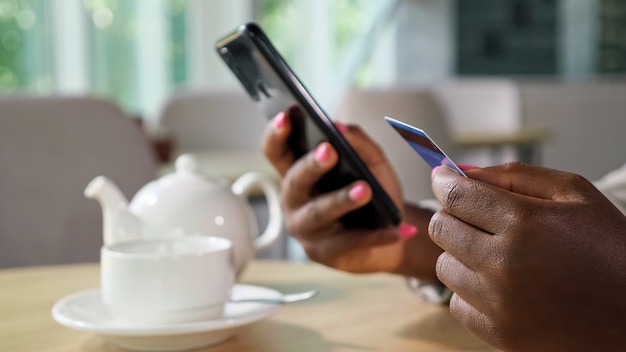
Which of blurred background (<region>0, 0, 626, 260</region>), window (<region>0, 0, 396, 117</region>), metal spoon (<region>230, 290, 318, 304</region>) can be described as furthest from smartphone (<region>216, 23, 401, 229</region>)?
window (<region>0, 0, 396, 117</region>)

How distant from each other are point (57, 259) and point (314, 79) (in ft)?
16.6

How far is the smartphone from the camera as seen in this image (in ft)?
2.46

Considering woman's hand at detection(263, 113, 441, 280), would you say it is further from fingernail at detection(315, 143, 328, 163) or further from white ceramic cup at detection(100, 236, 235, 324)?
white ceramic cup at detection(100, 236, 235, 324)

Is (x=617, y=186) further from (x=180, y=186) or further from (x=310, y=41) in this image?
(x=310, y=41)

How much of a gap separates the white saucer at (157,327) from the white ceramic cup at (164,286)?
1 cm

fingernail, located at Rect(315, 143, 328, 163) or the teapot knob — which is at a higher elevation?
fingernail, located at Rect(315, 143, 328, 163)

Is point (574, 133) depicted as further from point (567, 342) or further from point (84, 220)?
point (567, 342)

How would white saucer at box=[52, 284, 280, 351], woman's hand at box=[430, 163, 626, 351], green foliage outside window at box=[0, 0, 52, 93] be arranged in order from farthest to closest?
1. green foliage outside window at box=[0, 0, 52, 93]
2. white saucer at box=[52, 284, 280, 351]
3. woman's hand at box=[430, 163, 626, 351]

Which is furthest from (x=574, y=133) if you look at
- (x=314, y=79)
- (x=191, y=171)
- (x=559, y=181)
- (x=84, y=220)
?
(x=559, y=181)

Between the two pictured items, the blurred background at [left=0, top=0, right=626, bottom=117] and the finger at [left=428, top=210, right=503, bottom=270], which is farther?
the blurred background at [left=0, top=0, right=626, bottom=117]

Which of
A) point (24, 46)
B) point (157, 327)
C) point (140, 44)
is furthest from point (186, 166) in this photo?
point (140, 44)

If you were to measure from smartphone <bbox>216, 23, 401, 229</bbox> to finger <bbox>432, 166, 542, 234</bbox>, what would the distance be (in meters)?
0.25

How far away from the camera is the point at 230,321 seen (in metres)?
0.67

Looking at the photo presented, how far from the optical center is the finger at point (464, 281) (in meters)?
0.51
